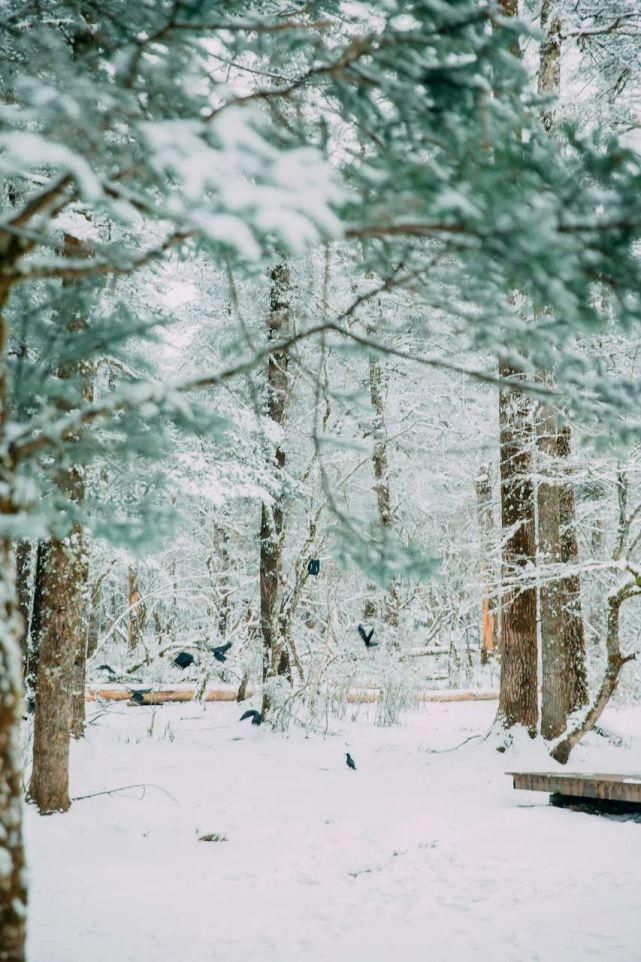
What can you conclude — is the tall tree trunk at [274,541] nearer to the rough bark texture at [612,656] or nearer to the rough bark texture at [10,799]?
the rough bark texture at [612,656]

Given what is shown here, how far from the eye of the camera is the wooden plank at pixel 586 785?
6680 millimetres

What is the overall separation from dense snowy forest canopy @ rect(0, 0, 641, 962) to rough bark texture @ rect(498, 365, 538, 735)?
0.05m

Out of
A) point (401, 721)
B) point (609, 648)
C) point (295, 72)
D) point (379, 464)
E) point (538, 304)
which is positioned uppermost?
point (295, 72)

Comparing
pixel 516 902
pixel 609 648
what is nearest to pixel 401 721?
pixel 609 648

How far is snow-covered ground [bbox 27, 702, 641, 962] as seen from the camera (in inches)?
178

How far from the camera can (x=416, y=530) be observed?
64.9 ft

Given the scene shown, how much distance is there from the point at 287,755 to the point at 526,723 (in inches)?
127

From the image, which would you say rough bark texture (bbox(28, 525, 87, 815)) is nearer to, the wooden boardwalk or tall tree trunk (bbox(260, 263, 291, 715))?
the wooden boardwalk

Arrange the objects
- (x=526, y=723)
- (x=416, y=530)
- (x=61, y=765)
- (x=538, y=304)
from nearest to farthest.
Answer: (x=538, y=304), (x=61, y=765), (x=526, y=723), (x=416, y=530)

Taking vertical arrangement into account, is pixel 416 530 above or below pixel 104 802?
above

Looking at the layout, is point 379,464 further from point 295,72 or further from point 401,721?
point 295,72

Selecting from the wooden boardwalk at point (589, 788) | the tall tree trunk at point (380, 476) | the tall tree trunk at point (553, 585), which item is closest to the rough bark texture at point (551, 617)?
the tall tree trunk at point (553, 585)

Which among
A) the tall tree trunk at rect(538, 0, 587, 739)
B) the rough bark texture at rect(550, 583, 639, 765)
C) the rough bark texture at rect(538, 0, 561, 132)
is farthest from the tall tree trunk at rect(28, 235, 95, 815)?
the rough bark texture at rect(538, 0, 561, 132)

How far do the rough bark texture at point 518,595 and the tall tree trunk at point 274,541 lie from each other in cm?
352
